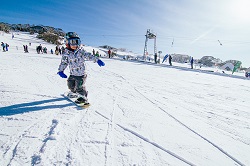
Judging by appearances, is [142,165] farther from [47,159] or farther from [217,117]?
[217,117]

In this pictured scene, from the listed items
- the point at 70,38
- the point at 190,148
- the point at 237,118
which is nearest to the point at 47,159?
the point at 190,148

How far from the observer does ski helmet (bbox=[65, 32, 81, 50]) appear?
3.38 metres

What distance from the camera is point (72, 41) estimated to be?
3.38 meters

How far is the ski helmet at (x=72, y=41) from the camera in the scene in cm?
338

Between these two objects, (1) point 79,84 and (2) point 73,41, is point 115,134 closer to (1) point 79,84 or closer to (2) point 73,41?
(1) point 79,84

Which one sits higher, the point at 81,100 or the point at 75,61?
the point at 75,61

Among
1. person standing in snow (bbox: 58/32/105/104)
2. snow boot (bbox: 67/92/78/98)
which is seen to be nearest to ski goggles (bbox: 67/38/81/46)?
person standing in snow (bbox: 58/32/105/104)

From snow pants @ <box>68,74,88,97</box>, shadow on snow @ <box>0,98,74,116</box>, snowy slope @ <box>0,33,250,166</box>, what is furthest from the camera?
snow pants @ <box>68,74,88,97</box>

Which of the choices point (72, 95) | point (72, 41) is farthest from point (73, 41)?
point (72, 95)

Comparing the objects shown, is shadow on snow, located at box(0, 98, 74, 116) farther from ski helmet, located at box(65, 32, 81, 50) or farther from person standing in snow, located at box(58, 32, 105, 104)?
ski helmet, located at box(65, 32, 81, 50)

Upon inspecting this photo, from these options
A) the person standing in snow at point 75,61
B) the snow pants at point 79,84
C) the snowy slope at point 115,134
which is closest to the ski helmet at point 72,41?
the person standing in snow at point 75,61

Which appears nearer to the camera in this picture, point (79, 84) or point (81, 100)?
point (81, 100)

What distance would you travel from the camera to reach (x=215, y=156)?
1.87 meters

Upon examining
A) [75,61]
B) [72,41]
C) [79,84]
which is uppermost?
[72,41]
